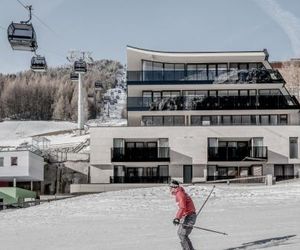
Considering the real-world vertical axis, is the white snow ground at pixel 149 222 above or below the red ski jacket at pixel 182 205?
below

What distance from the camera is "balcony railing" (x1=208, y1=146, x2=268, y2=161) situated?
181 feet

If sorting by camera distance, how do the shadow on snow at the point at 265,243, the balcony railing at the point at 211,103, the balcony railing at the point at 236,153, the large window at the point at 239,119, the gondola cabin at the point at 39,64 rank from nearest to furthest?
the shadow on snow at the point at 265,243
the gondola cabin at the point at 39,64
the balcony railing at the point at 236,153
the balcony railing at the point at 211,103
the large window at the point at 239,119

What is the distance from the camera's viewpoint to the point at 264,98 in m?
59.6

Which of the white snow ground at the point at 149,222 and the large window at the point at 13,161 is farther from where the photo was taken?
the large window at the point at 13,161

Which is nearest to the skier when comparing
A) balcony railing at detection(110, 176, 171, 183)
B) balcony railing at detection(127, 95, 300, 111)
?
balcony railing at detection(110, 176, 171, 183)

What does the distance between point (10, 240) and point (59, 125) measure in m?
107

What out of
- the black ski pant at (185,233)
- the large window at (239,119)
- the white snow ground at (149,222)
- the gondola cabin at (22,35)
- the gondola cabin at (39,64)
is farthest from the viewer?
the large window at (239,119)

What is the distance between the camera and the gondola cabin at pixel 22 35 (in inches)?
1048

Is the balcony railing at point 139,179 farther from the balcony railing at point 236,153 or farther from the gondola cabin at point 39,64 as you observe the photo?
the gondola cabin at point 39,64

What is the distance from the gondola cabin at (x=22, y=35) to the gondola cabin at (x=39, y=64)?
17.9m

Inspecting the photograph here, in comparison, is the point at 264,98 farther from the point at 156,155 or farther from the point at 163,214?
the point at 163,214

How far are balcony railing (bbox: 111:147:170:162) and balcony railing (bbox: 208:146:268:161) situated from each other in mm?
3797

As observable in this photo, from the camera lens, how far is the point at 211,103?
59.7m

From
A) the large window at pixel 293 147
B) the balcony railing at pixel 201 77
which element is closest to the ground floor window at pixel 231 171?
the large window at pixel 293 147
